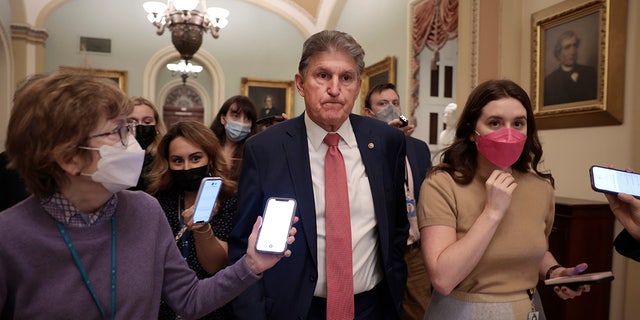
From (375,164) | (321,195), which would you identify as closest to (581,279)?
(375,164)

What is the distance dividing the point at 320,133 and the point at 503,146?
2.58 ft

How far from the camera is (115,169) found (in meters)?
1.45

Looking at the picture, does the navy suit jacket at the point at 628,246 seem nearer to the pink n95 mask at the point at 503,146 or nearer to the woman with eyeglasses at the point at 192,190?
the pink n95 mask at the point at 503,146

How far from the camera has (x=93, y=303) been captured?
1396 millimetres

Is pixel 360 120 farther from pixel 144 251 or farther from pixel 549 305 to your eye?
pixel 549 305

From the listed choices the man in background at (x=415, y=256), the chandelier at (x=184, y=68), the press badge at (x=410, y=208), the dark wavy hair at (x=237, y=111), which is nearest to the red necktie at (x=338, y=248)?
the press badge at (x=410, y=208)

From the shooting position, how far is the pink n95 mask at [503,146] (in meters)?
2.00

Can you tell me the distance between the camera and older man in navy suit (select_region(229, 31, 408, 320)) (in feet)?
6.38

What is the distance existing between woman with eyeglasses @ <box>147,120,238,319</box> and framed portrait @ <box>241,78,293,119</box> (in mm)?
9871

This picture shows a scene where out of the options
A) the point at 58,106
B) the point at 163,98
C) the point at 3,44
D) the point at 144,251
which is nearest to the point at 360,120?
the point at 144,251

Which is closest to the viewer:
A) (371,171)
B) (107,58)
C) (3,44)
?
(371,171)

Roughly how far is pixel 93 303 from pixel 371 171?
1193 mm

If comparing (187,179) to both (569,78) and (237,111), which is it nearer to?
(237,111)

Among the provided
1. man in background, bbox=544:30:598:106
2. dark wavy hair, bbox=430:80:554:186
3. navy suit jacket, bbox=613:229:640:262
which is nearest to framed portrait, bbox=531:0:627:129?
man in background, bbox=544:30:598:106
